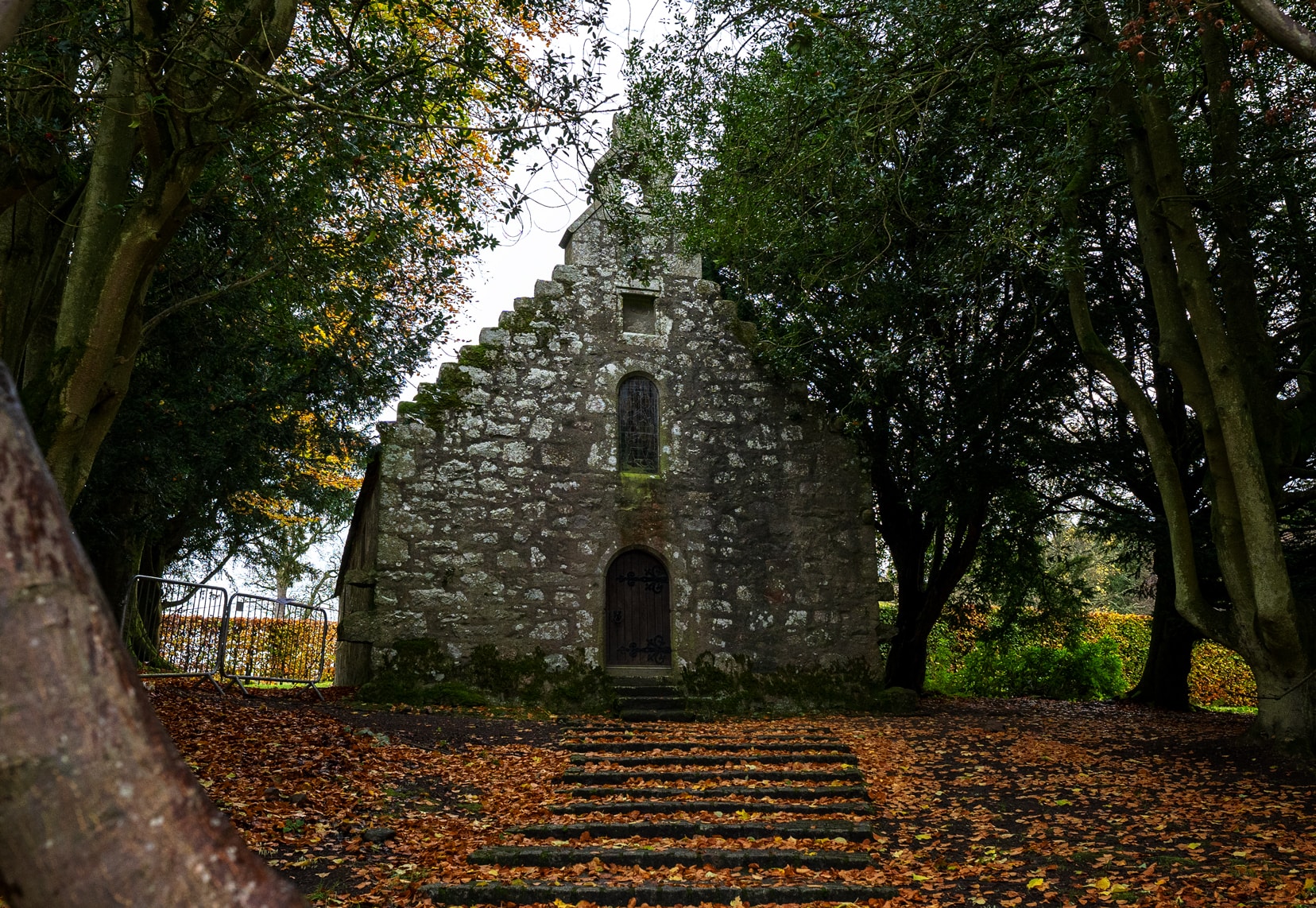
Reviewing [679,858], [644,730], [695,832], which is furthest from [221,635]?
[679,858]

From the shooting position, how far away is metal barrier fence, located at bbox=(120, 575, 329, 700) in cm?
1031

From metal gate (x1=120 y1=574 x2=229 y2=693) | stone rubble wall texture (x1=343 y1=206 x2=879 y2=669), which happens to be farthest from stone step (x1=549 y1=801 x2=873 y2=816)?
metal gate (x1=120 y1=574 x2=229 y2=693)

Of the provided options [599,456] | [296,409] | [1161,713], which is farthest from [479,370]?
[1161,713]

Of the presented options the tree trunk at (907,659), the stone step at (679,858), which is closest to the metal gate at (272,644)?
the stone step at (679,858)

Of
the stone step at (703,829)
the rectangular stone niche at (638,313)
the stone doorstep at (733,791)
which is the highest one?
the rectangular stone niche at (638,313)

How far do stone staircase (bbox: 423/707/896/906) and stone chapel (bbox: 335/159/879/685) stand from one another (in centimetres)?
315

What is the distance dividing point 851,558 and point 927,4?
7.07 meters

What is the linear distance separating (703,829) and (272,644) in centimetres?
774

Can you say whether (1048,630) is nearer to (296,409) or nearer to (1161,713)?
(1161,713)

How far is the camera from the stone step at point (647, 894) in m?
4.67

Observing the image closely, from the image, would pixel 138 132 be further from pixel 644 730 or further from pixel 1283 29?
pixel 644 730

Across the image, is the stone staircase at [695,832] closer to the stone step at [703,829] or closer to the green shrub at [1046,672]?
the stone step at [703,829]

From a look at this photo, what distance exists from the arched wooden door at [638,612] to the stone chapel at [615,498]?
23 millimetres

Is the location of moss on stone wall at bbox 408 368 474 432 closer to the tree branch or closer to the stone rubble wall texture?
the stone rubble wall texture
